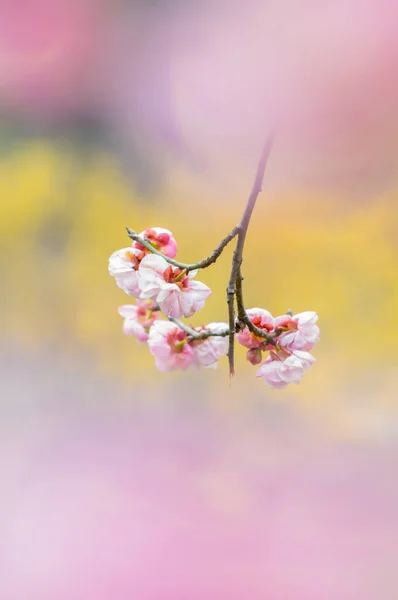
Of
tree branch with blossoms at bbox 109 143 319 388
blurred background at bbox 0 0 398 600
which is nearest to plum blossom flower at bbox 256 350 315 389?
tree branch with blossoms at bbox 109 143 319 388

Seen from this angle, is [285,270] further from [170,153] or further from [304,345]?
[304,345]

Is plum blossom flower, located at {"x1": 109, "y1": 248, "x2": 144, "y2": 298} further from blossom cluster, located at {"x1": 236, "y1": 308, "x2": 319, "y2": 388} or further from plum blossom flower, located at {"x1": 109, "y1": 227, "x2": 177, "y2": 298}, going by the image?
blossom cluster, located at {"x1": 236, "y1": 308, "x2": 319, "y2": 388}

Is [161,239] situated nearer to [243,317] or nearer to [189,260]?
[243,317]

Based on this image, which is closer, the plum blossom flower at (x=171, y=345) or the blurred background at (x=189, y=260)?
the plum blossom flower at (x=171, y=345)

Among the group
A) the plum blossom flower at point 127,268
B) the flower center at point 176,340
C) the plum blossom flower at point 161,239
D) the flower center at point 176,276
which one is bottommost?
the flower center at point 176,340

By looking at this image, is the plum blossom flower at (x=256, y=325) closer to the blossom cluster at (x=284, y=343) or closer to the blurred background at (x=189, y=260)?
the blossom cluster at (x=284, y=343)

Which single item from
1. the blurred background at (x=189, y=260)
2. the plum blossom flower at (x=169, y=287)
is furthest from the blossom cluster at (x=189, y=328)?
the blurred background at (x=189, y=260)
